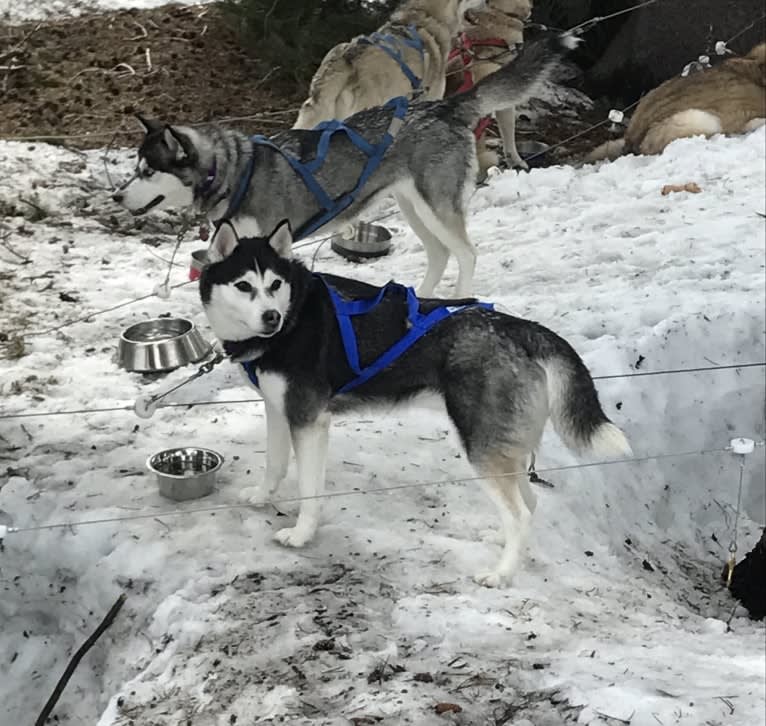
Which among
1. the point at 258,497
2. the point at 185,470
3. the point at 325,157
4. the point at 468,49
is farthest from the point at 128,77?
the point at 258,497

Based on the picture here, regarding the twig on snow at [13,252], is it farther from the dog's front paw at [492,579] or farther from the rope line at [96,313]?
the dog's front paw at [492,579]

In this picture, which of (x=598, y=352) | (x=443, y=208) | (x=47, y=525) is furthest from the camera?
(x=443, y=208)

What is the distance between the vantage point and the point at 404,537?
150 inches

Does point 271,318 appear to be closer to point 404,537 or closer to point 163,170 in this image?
point 404,537

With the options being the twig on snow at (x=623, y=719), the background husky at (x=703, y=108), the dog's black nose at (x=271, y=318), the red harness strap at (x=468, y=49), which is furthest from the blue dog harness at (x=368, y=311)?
the background husky at (x=703, y=108)

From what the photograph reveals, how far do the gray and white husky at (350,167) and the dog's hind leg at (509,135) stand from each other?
265 centimetres

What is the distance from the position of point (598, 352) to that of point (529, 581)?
5.80ft

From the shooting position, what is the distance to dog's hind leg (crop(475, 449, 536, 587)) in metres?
3.48

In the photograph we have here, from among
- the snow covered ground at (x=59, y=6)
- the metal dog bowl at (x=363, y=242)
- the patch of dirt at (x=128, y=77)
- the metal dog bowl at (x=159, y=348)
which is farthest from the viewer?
the snow covered ground at (x=59, y=6)

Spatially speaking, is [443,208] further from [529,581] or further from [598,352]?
[529,581]

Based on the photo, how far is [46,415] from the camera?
4605 mm

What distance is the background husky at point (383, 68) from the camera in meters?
6.20

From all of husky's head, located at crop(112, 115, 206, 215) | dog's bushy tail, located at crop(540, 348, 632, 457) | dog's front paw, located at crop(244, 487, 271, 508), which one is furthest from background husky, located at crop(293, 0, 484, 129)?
dog's bushy tail, located at crop(540, 348, 632, 457)

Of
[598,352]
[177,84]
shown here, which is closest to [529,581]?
[598,352]
